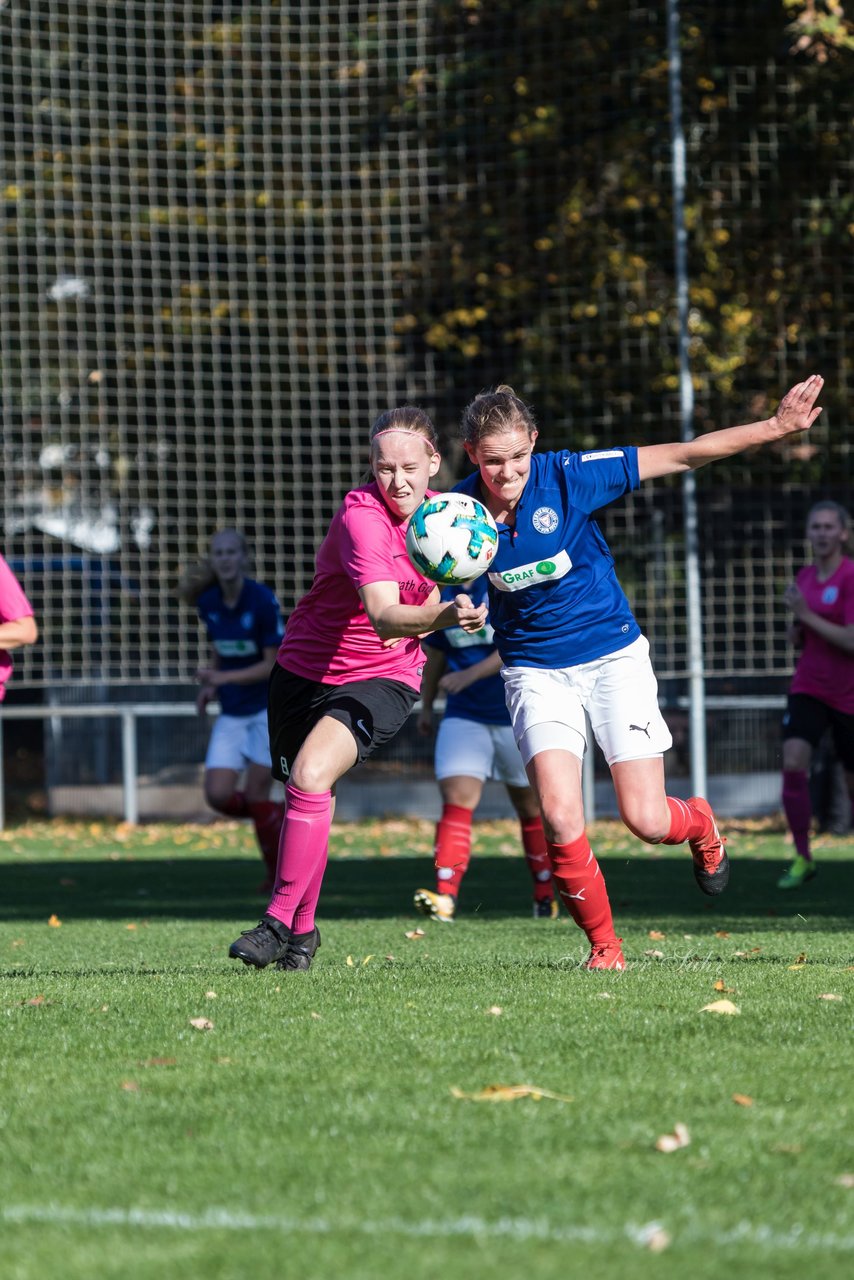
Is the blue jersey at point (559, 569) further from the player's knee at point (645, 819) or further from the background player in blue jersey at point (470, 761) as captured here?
the background player in blue jersey at point (470, 761)

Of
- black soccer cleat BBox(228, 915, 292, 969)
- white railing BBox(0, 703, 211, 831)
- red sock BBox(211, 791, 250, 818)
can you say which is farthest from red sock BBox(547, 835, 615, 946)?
white railing BBox(0, 703, 211, 831)

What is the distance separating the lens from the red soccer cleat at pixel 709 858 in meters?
6.36

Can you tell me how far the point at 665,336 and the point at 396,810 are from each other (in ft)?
17.8

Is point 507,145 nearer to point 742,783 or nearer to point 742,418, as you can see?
point 742,418

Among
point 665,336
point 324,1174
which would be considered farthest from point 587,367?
point 324,1174

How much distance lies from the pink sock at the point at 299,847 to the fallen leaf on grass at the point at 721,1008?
1.54 m

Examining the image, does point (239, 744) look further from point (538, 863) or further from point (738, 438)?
point (738, 438)

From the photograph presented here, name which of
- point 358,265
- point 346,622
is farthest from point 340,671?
point 358,265

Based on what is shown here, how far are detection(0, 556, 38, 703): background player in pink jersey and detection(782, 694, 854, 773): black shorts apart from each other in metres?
4.60

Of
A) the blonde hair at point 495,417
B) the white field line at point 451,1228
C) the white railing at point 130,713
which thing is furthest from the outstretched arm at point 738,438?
the white railing at point 130,713

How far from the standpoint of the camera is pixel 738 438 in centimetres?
579

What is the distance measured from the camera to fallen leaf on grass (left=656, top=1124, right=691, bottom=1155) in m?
3.43

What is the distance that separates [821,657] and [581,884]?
471 cm

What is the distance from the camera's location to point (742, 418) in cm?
1722
